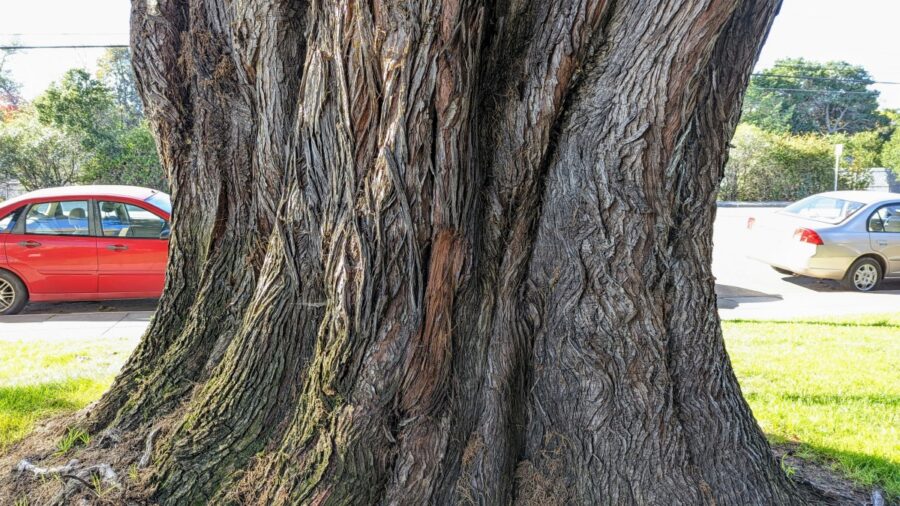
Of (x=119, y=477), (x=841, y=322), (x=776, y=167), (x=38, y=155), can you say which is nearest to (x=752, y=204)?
(x=776, y=167)

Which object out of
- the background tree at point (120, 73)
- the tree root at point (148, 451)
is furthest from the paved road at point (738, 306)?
the background tree at point (120, 73)

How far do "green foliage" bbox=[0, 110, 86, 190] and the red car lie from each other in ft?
44.5

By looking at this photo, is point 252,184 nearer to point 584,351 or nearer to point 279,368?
point 279,368

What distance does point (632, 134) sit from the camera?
102 inches

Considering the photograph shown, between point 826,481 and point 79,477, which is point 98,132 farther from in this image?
point 826,481

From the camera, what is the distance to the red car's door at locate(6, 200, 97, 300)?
334 inches

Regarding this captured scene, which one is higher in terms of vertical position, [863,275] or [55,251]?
[55,251]

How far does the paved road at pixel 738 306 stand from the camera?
7.75 meters

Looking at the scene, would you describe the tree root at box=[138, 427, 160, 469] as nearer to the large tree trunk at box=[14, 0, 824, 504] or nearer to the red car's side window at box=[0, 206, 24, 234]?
the large tree trunk at box=[14, 0, 824, 504]

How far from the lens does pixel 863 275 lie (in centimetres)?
1086

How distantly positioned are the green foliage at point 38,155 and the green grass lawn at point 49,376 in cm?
1613

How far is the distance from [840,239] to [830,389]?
258 inches

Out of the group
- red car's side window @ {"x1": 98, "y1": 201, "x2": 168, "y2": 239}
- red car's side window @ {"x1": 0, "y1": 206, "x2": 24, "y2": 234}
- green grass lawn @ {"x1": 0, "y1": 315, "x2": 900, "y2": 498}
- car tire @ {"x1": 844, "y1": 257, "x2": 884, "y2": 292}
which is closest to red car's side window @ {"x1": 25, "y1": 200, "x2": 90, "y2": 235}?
red car's side window @ {"x1": 0, "y1": 206, "x2": 24, "y2": 234}

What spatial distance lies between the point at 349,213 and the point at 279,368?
0.85 m
